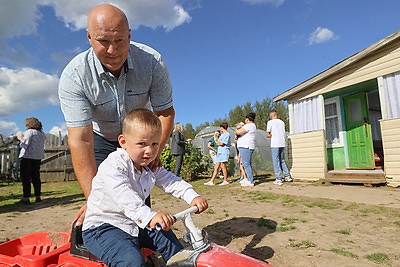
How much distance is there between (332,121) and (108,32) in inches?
380

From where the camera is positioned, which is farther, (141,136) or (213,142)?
(213,142)

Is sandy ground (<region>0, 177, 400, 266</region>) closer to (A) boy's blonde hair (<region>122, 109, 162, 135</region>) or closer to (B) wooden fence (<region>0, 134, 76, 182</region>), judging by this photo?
(A) boy's blonde hair (<region>122, 109, 162, 135</region>)

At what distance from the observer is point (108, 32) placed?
77.5 inches

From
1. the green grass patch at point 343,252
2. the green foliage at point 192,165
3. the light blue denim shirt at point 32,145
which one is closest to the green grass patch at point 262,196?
the green grass patch at point 343,252

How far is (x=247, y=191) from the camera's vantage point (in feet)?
24.0

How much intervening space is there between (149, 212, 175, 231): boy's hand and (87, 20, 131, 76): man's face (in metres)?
1.17

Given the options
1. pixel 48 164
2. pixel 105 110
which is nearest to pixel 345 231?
pixel 105 110

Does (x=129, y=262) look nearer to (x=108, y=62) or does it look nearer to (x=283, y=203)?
(x=108, y=62)

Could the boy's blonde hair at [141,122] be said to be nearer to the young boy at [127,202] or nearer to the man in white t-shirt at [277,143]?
the young boy at [127,202]

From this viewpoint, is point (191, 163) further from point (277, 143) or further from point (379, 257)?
point (379, 257)

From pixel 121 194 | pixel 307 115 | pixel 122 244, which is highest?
pixel 307 115

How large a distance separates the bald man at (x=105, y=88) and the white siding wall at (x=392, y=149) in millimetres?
6735

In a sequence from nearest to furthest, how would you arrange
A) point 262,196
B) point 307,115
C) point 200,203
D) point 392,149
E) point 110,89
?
point 200,203 → point 110,89 → point 262,196 → point 392,149 → point 307,115

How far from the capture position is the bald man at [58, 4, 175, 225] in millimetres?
2035
